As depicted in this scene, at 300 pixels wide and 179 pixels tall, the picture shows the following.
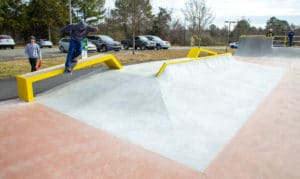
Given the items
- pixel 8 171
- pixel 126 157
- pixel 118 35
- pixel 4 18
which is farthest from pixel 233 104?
pixel 4 18

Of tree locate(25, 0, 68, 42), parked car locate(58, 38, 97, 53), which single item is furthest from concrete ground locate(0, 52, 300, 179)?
tree locate(25, 0, 68, 42)

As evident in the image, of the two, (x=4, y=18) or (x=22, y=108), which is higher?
(x=4, y=18)

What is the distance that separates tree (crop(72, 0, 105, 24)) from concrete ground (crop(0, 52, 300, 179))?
130 feet

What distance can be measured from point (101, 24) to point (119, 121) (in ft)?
139

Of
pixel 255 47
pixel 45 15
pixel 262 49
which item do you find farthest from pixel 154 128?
pixel 45 15

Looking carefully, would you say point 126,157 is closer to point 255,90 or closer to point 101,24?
point 255,90

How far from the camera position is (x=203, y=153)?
379 centimetres

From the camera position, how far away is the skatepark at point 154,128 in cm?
337

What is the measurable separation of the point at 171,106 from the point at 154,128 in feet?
3.27

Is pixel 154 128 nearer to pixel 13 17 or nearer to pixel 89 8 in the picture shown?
pixel 13 17

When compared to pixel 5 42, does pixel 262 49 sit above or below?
below

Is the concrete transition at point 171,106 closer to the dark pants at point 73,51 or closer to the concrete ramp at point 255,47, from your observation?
the dark pants at point 73,51

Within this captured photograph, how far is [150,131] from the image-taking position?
177 inches

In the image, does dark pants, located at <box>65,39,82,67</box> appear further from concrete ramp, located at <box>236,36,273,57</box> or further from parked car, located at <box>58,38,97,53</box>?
concrete ramp, located at <box>236,36,273,57</box>
